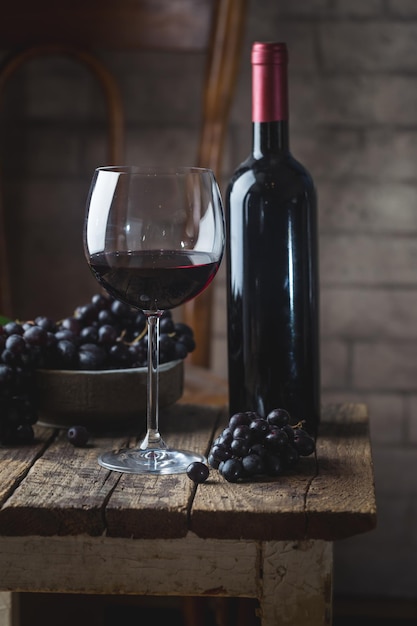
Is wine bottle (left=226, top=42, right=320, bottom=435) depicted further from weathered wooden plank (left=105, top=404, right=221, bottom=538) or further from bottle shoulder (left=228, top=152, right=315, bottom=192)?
weathered wooden plank (left=105, top=404, right=221, bottom=538)

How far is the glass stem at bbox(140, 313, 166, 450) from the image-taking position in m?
0.91

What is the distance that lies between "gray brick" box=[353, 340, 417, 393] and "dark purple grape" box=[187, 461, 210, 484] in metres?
1.10

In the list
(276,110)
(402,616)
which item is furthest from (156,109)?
(402,616)

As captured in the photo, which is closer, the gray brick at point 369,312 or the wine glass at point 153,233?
the wine glass at point 153,233

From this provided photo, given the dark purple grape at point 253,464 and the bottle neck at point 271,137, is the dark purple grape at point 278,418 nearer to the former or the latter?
the dark purple grape at point 253,464

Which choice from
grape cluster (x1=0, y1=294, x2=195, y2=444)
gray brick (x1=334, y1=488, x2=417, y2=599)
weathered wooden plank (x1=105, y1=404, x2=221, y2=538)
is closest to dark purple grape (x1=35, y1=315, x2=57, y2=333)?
grape cluster (x1=0, y1=294, x2=195, y2=444)

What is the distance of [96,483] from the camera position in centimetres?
85

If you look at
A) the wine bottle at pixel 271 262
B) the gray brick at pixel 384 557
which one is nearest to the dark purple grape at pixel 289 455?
the wine bottle at pixel 271 262

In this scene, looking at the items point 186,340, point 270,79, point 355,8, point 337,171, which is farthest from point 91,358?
point 355,8

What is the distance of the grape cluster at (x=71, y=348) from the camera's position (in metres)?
0.98

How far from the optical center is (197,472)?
2.78ft

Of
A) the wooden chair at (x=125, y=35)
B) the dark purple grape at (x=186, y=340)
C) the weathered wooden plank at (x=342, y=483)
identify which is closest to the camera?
the weathered wooden plank at (x=342, y=483)

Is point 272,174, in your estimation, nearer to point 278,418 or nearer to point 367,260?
point 278,418

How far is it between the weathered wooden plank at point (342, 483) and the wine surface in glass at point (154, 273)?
0.21m
